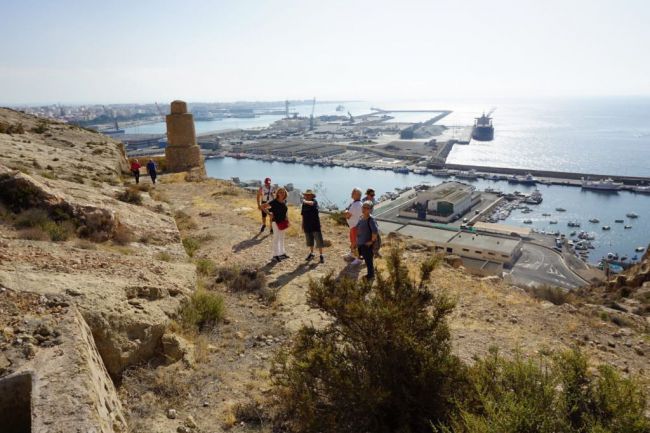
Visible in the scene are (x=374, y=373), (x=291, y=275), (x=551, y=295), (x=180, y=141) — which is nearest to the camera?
(x=374, y=373)

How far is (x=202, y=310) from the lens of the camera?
3.86 metres

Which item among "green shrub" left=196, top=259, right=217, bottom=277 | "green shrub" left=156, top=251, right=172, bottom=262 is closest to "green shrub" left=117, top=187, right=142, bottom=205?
"green shrub" left=196, top=259, right=217, bottom=277

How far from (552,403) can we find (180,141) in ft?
45.4

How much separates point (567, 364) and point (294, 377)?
5.70 ft

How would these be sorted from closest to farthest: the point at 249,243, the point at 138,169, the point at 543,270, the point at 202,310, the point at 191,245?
the point at 202,310
the point at 191,245
the point at 249,243
the point at 138,169
the point at 543,270

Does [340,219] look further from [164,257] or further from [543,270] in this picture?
[543,270]

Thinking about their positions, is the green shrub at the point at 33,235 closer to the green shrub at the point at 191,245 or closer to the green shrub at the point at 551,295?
the green shrub at the point at 191,245

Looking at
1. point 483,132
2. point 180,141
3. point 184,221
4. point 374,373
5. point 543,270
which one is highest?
point 180,141

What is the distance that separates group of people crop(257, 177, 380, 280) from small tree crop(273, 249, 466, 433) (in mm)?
2123

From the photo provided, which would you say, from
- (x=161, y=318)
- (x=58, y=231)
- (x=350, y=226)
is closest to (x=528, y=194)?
(x=350, y=226)

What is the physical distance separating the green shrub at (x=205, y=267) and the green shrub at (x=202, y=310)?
1.05 meters

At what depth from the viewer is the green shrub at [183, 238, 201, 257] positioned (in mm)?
5954

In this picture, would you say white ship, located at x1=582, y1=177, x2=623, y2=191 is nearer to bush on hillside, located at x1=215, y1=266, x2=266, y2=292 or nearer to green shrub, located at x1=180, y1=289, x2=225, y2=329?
bush on hillside, located at x1=215, y1=266, x2=266, y2=292

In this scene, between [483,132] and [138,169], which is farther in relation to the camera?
[483,132]
